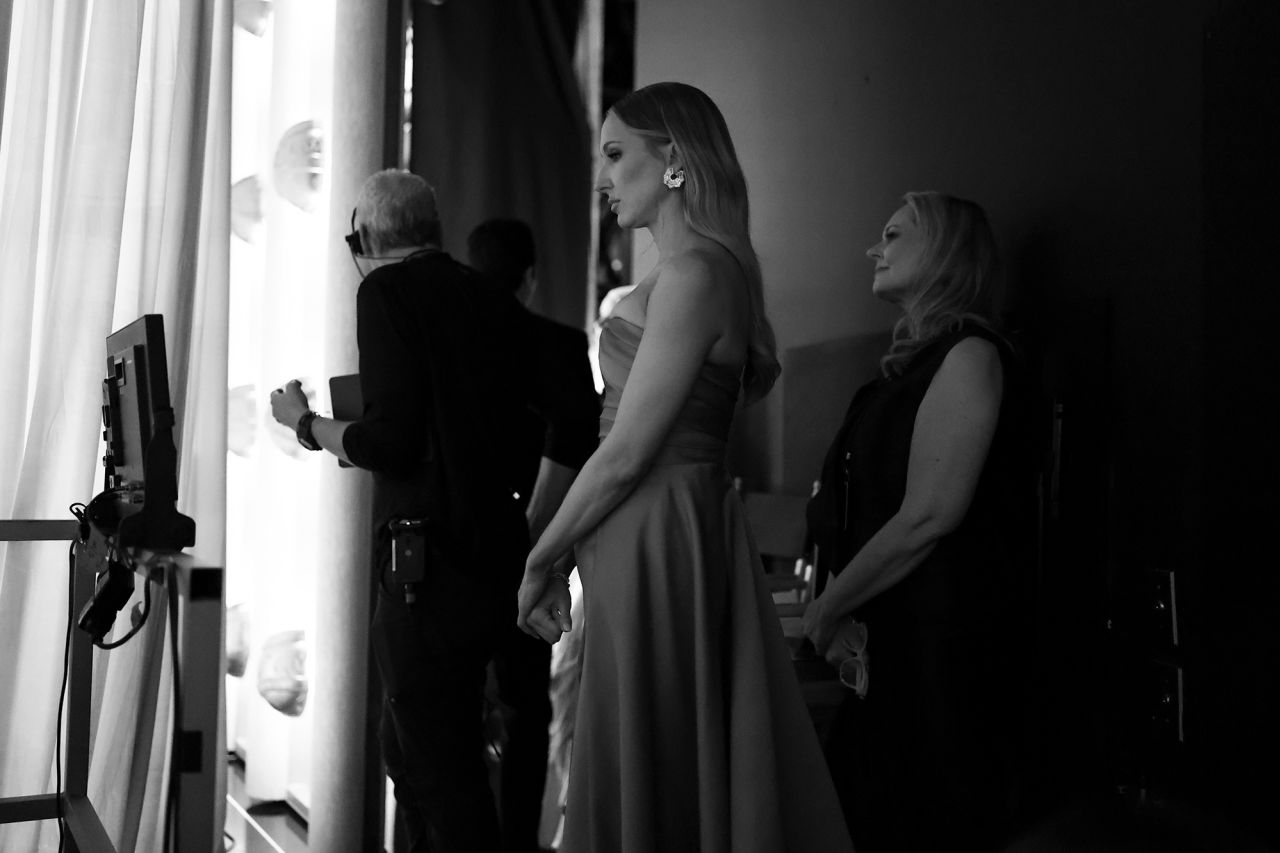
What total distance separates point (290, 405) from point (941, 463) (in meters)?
1.20

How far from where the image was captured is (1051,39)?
2092 millimetres

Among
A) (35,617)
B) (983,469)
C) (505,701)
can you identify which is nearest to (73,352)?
(35,617)

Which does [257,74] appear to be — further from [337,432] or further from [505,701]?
[505,701]

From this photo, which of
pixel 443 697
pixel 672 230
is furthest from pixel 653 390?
pixel 443 697

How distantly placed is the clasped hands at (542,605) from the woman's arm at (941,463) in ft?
1.69

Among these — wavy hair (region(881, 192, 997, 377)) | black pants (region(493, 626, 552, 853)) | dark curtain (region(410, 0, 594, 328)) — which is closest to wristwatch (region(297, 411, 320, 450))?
black pants (region(493, 626, 552, 853))

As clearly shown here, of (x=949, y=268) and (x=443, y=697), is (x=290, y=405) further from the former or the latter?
(x=949, y=268)

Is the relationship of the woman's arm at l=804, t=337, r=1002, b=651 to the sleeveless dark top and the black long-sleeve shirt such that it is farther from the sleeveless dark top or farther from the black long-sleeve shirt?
the black long-sleeve shirt

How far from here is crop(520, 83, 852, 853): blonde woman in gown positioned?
5.28 feet

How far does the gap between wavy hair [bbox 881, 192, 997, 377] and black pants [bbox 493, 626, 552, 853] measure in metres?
1.05

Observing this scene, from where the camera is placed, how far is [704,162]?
1707 mm

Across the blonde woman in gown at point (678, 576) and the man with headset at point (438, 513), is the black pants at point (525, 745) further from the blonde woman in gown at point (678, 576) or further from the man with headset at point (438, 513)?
the blonde woman in gown at point (678, 576)

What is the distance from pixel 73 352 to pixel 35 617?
54cm

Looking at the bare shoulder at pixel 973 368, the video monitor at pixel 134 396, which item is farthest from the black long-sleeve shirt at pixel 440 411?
the bare shoulder at pixel 973 368
